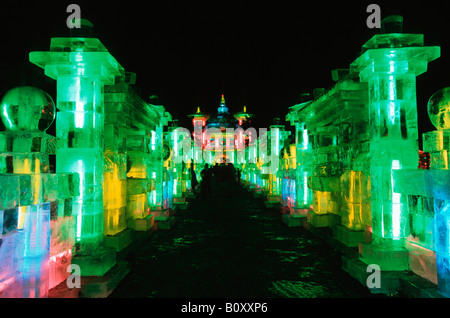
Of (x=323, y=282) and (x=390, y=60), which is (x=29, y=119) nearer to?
(x=323, y=282)

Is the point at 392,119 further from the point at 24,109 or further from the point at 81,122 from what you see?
the point at 24,109

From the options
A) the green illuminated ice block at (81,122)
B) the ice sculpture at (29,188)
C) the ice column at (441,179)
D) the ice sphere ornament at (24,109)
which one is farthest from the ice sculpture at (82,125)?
the ice column at (441,179)

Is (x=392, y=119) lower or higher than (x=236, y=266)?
higher

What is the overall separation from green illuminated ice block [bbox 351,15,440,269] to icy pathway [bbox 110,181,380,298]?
867mm

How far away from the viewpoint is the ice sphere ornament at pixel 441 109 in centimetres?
291

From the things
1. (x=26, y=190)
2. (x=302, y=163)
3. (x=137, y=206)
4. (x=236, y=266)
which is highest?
(x=302, y=163)

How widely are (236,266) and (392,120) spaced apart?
113 inches

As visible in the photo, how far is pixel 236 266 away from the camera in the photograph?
14.4ft

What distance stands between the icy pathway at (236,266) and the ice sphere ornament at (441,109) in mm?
2000

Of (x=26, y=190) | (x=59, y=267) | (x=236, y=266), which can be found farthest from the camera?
(x=236, y=266)

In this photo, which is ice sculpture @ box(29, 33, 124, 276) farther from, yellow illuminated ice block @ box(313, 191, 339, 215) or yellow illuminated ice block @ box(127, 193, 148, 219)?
yellow illuminated ice block @ box(313, 191, 339, 215)

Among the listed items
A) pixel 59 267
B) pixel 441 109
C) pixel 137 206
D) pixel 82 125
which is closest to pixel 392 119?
pixel 441 109

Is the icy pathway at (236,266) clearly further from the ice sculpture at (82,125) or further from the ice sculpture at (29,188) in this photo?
the ice sculpture at (29,188)

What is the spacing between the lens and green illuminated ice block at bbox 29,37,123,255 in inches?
142
